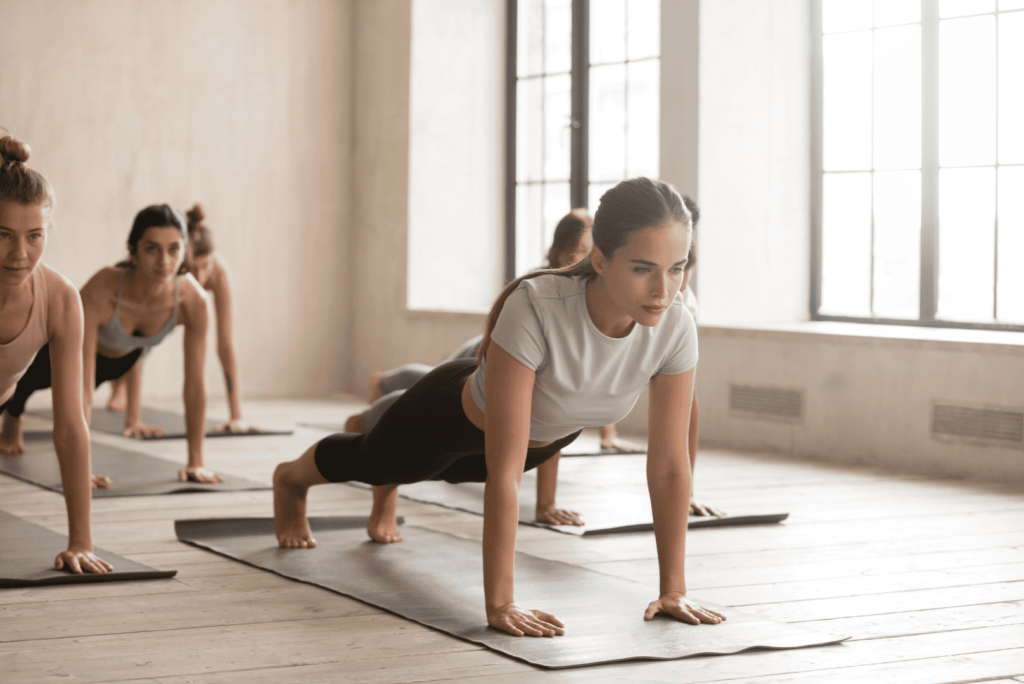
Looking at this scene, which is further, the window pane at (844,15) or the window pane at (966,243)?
the window pane at (844,15)

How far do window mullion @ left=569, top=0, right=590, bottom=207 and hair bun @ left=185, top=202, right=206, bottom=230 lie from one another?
227 centimetres

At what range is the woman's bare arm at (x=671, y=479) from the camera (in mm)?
2152

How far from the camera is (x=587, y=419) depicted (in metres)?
2.21

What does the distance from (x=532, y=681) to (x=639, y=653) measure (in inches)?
8.6

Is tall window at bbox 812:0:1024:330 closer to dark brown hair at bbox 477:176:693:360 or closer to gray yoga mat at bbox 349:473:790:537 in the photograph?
gray yoga mat at bbox 349:473:790:537

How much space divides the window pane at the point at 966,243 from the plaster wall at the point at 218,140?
143 inches

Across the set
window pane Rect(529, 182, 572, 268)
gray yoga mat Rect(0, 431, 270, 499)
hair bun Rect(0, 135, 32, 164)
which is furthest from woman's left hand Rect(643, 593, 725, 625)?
window pane Rect(529, 182, 572, 268)

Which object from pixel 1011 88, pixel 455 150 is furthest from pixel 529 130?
pixel 1011 88

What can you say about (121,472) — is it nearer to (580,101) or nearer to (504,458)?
(504,458)

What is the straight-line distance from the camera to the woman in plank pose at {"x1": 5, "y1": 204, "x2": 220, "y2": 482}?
11.6 feet

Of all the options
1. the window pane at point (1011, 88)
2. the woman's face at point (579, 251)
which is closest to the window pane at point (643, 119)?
the window pane at point (1011, 88)

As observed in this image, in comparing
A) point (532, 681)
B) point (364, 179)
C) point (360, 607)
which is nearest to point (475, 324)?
point (364, 179)

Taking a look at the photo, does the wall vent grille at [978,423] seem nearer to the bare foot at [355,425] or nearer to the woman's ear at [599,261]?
the bare foot at [355,425]

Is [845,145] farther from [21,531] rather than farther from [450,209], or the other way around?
[21,531]
